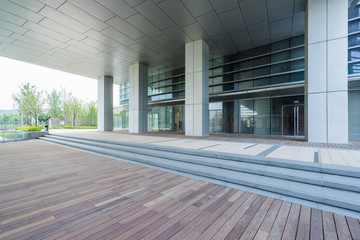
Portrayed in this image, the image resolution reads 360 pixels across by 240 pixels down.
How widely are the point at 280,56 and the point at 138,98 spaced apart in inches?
490

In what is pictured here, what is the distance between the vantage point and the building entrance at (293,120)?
504 inches

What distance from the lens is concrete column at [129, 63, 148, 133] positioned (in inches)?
621

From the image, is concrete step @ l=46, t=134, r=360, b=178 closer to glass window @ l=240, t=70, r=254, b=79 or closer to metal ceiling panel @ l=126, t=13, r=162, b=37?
metal ceiling panel @ l=126, t=13, r=162, b=37

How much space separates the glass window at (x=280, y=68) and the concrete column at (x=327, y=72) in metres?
4.90

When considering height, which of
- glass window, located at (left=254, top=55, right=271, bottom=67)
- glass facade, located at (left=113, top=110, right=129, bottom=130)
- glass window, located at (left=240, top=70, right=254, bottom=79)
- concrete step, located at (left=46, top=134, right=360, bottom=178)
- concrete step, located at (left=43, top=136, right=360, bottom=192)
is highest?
glass window, located at (left=254, top=55, right=271, bottom=67)

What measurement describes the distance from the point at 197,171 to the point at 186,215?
1928 millimetres

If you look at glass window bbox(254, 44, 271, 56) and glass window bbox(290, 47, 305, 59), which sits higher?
glass window bbox(254, 44, 271, 56)

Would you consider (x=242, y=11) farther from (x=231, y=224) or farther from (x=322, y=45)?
(x=231, y=224)

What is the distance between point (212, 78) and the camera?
53.2ft

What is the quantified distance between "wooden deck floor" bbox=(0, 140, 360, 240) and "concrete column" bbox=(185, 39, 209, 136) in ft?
24.5

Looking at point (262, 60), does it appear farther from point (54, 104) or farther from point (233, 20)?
point (54, 104)

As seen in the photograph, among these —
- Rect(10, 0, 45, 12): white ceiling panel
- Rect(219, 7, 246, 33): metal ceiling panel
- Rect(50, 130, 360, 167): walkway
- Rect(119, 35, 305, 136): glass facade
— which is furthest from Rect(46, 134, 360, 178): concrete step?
Rect(119, 35, 305, 136): glass facade

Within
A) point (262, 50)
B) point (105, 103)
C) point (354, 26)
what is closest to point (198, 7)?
point (262, 50)

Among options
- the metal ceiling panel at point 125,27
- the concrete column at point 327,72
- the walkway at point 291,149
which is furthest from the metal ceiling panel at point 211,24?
the walkway at point 291,149
